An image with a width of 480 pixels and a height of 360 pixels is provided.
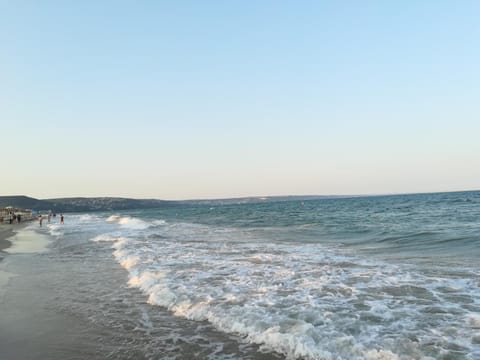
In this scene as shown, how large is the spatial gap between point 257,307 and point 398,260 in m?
7.71

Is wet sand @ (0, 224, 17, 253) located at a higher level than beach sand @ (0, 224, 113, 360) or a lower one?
lower

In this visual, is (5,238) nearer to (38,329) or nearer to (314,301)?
(38,329)

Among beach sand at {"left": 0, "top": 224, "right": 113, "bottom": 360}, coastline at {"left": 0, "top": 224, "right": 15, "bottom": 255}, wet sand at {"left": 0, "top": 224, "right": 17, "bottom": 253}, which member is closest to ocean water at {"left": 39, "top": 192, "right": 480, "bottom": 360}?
beach sand at {"left": 0, "top": 224, "right": 113, "bottom": 360}

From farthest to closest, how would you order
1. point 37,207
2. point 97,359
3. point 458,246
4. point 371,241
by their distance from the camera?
point 37,207
point 371,241
point 458,246
point 97,359

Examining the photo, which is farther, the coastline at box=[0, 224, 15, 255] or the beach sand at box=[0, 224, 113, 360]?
the coastline at box=[0, 224, 15, 255]

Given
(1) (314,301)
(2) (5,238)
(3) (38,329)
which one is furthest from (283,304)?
(2) (5,238)

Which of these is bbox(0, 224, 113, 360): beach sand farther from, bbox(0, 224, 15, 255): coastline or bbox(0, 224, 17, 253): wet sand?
bbox(0, 224, 17, 253): wet sand

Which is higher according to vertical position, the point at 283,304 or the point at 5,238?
the point at 283,304

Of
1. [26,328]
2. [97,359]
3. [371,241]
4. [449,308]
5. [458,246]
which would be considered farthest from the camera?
[371,241]

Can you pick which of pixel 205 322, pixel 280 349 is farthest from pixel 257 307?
pixel 280 349

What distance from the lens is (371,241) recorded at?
20953 millimetres

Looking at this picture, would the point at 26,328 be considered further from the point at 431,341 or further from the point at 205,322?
the point at 431,341

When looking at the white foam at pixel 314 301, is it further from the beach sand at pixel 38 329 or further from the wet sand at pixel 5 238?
the wet sand at pixel 5 238

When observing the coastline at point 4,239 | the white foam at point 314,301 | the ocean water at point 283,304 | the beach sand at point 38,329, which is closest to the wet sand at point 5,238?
the coastline at point 4,239
